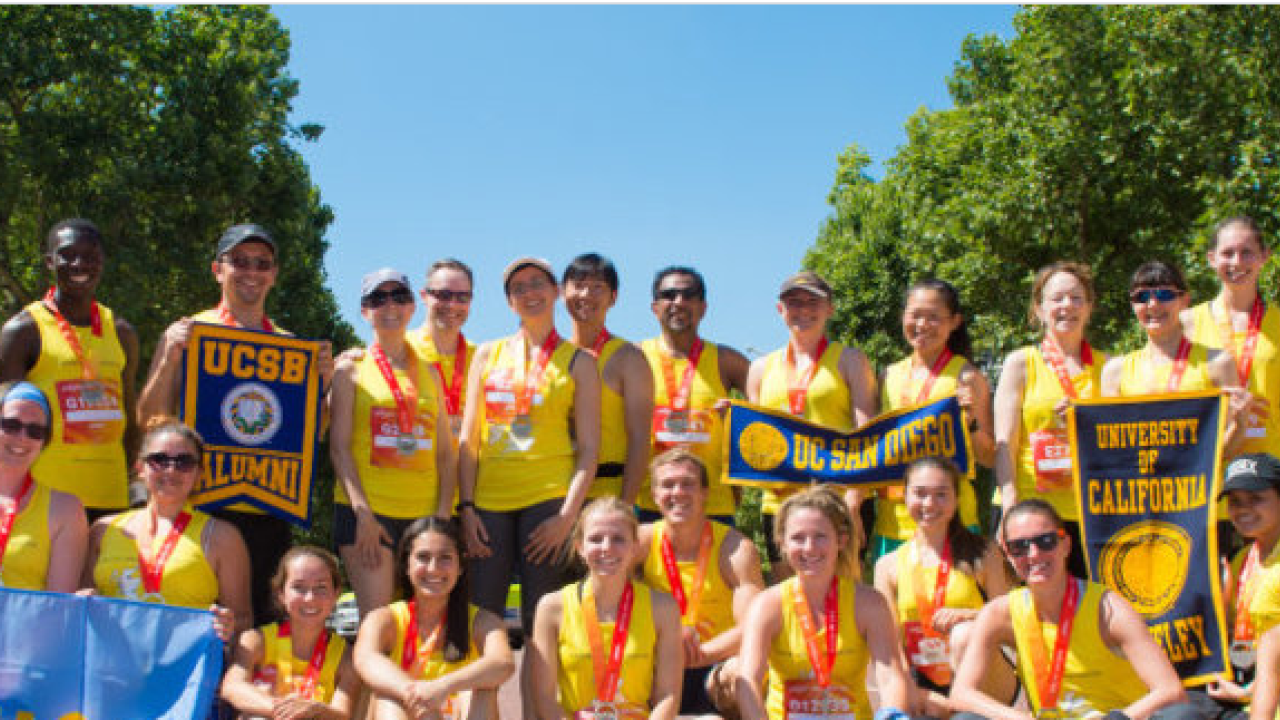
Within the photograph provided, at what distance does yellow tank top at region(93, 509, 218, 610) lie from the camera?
5996mm

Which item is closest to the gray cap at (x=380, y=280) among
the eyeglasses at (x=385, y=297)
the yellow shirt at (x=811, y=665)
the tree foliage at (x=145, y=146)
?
the eyeglasses at (x=385, y=297)

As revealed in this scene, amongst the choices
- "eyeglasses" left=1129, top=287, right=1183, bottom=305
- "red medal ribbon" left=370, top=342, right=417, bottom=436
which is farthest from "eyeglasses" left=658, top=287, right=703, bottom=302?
"eyeglasses" left=1129, top=287, right=1183, bottom=305

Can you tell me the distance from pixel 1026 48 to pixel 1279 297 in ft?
29.1

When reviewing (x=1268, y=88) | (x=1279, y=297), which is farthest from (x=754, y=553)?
(x=1268, y=88)

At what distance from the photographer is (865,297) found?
105 ft

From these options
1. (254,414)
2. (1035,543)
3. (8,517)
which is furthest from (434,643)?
(1035,543)

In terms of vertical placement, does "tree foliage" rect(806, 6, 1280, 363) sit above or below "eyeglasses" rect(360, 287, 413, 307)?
above

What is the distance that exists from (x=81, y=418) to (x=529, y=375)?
2504 mm

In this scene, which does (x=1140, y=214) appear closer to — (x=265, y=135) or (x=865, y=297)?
(x=865, y=297)

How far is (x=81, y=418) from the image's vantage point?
266 inches

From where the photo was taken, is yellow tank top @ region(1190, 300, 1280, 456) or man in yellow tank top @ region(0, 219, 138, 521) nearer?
man in yellow tank top @ region(0, 219, 138, 521)

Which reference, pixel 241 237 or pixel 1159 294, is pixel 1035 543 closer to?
pixel 1159 294

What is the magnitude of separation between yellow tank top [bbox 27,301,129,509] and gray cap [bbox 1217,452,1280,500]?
600cm

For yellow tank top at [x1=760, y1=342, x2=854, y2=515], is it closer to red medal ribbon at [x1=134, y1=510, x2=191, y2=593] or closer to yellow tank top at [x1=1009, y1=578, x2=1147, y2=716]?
yellow tank top at [x1=1009, y1=578, x2=1147, y2=716]
